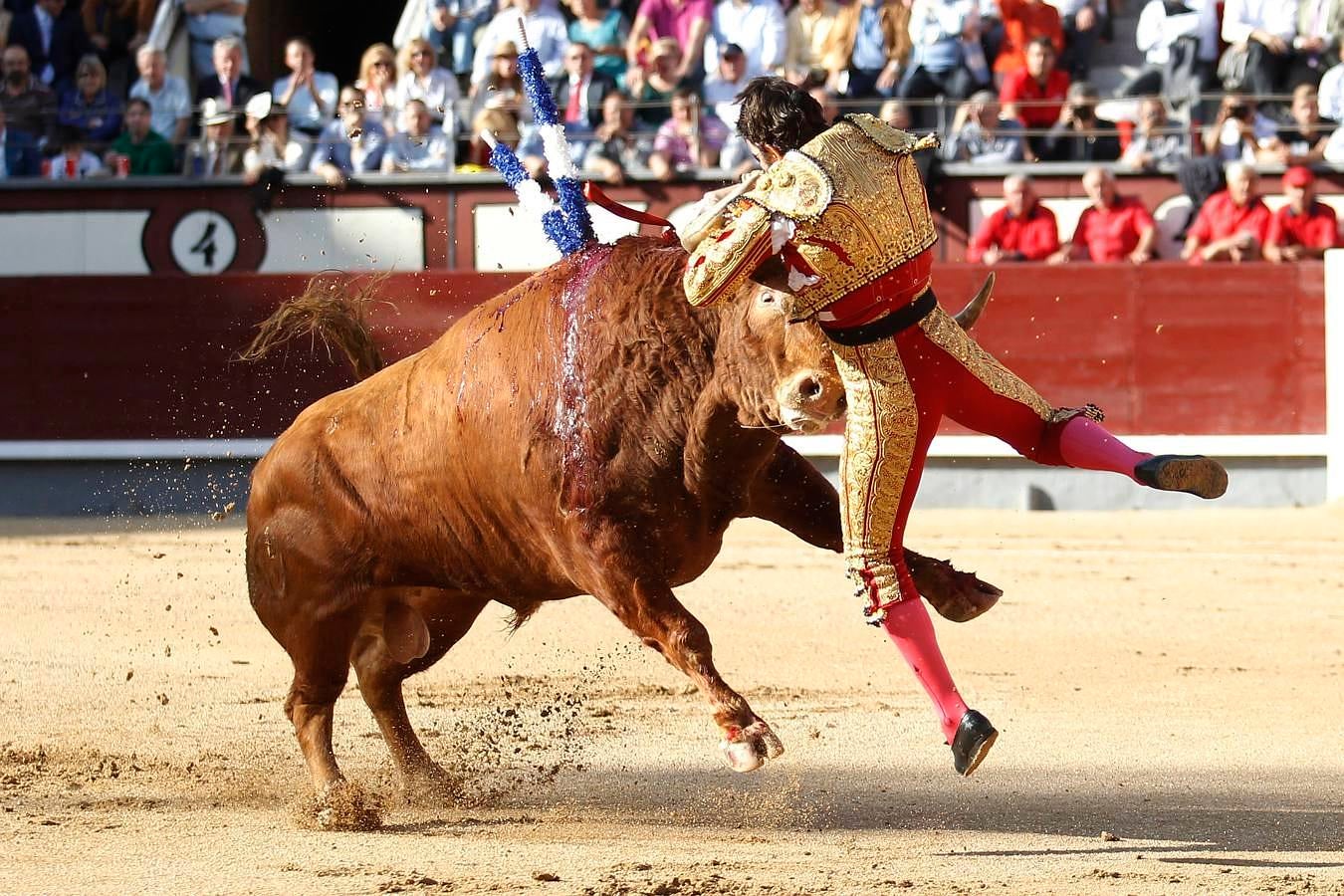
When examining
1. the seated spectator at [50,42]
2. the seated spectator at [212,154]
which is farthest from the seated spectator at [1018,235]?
the seated spectator at [50,42]

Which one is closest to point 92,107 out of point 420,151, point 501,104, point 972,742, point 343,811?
point 420,151

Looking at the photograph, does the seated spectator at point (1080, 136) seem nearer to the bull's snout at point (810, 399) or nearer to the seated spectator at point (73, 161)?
the seated spectator at point (73, 161)

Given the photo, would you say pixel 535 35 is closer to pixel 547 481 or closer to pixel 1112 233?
pixel 1112 233

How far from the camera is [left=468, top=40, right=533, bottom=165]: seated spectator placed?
9328mm

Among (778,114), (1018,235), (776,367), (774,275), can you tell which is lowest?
(1018,235)

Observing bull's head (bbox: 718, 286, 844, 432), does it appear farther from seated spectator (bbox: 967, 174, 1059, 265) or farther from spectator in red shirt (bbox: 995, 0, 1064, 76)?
spectator in red shirt (bbox: 995, 0, 1064, 76)

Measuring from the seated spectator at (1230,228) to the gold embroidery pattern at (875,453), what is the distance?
624cm

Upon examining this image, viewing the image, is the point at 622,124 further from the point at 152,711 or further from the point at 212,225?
the point at 152,711

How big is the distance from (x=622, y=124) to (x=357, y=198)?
4.51ft

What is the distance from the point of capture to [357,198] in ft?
33.0

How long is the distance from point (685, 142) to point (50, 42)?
3.74 meters

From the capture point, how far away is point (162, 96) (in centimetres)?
1063

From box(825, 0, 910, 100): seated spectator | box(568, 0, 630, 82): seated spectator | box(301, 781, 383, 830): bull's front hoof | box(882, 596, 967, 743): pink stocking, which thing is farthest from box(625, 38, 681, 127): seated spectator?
box(882, 596, 967, 743): pink stocking

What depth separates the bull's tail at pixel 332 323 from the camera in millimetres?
4648
